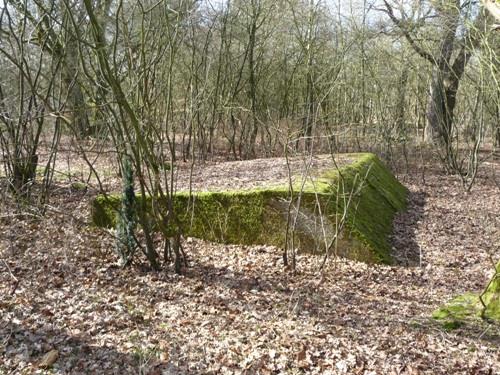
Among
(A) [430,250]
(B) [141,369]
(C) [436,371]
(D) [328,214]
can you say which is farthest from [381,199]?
(B) [141,369]

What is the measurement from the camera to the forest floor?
4133mm

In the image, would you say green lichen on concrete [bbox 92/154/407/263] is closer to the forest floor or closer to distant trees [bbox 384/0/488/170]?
the forest floor

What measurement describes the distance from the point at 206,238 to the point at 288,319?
2.90m

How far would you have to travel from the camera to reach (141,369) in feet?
13.3

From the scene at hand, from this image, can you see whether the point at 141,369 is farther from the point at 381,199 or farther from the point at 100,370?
the point at 381,199

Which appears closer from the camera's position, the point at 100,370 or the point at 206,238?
the point at 100,370

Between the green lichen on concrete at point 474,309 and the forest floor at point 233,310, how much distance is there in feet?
0.39

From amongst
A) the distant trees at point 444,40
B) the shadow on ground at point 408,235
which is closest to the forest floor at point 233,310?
the shadow on ground at point 408,235

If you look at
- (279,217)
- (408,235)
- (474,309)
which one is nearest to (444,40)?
(408,235)

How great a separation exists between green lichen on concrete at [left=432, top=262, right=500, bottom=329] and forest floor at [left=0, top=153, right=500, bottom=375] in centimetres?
12

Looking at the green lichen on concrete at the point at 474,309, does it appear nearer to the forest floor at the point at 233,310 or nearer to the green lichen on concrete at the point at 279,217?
the forest floor at the point at 233,310

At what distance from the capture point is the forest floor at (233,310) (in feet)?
13.6

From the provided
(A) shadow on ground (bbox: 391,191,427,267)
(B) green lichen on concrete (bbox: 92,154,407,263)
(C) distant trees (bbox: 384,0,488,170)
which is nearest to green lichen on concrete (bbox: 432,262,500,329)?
(A) shadow on ground (bbox: 391,191,427,267)

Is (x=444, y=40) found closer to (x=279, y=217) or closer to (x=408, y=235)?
(x=408, y=235)
